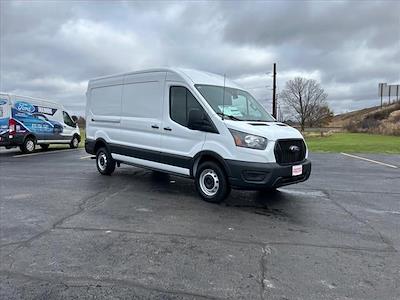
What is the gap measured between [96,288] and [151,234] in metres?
1.56

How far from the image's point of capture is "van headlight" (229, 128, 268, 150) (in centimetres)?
627

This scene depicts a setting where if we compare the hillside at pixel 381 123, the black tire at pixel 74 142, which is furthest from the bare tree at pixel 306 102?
the black tire at pixel 74 142

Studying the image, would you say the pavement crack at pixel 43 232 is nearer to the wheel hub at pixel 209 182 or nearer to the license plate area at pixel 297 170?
the wheel hub at pixel 209 182

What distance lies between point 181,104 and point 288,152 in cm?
230

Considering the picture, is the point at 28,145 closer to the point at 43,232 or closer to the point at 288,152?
the point at 43,232

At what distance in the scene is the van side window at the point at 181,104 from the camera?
717cm

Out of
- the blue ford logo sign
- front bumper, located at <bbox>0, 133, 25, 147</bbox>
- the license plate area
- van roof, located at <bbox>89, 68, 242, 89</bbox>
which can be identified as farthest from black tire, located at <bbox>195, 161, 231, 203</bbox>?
the blue ford logo sign

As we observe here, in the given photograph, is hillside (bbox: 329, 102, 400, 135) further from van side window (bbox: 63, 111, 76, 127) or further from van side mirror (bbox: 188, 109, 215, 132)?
van side mirror (bbox: 188, 109, 215, 132)

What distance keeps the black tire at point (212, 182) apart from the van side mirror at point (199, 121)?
65cm

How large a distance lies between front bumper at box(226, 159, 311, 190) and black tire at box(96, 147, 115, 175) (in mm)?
4311

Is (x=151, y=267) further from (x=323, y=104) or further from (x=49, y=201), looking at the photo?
(x=323, y=104)

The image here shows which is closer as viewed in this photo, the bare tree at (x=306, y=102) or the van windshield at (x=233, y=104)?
the van windshield at (x=233, y=104)

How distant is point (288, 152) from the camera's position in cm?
657

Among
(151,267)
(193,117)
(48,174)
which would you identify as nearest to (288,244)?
(151,267)
